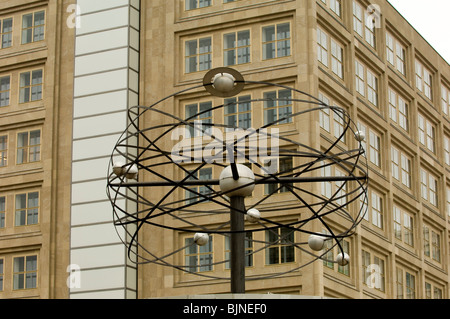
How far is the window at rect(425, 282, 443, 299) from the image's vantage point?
61219mm

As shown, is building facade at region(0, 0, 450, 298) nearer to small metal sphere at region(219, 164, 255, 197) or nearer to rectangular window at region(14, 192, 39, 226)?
rectangular window at region(14, 192, 39, 226)

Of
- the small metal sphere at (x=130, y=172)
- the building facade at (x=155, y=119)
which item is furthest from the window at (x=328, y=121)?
the small metal sphere at (x=130, y=172)

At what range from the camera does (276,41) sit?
170ft

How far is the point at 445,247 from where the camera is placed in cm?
6450

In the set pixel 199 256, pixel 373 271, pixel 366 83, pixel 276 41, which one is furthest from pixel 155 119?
pixel 373 271

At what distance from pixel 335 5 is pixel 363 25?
10.9 feet

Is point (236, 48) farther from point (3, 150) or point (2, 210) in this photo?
point (2, 210)

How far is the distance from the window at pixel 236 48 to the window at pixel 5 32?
42.0 ft

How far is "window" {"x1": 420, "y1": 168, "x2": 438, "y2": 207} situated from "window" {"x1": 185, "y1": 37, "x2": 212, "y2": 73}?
16.8 m

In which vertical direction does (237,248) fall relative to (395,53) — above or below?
below

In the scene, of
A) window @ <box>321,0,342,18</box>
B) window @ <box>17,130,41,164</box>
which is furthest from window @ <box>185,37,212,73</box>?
window @ <box>17,130,41,164</box>

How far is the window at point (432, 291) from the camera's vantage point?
61.2 metres

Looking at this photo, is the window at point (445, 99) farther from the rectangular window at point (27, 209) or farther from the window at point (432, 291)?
the rectangular window at point (27, 209)
